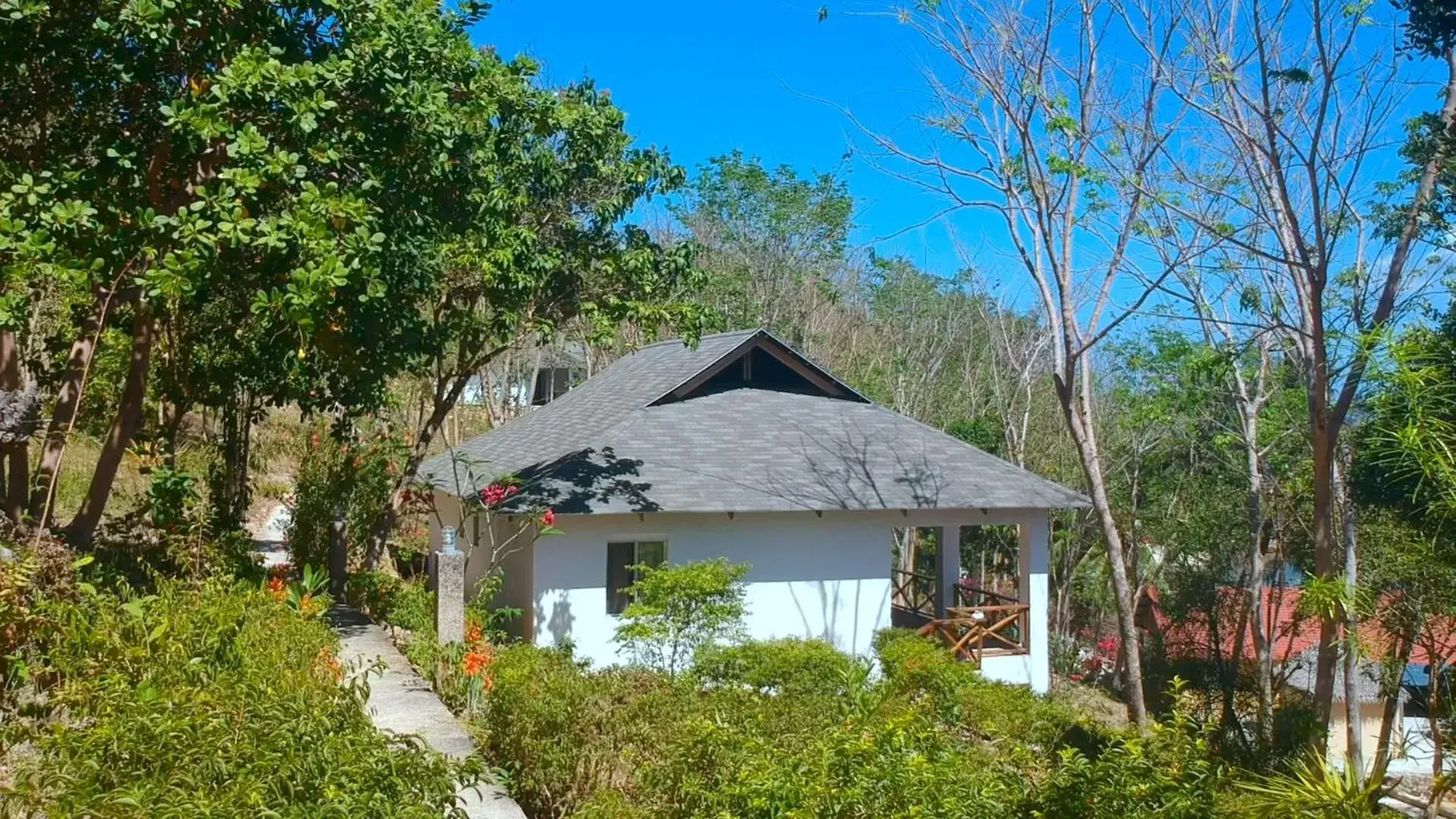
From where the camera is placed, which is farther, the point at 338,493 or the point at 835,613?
the point at 338,493

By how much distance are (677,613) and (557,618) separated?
7.41 ft

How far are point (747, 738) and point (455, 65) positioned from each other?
6.67 m

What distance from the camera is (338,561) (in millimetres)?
15516

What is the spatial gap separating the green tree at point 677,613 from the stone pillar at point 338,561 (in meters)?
4.40

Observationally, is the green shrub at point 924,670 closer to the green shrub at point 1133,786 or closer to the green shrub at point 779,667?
the green shrub at point 779,667

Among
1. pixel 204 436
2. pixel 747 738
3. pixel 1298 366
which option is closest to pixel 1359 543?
pixel 1298 366

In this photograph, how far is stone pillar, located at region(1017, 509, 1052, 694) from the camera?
678 inches

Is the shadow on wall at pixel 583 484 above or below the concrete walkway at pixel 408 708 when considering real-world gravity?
above

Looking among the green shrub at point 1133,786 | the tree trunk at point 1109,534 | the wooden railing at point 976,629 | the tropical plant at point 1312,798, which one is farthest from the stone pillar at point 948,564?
the green shrub at point 1133,786

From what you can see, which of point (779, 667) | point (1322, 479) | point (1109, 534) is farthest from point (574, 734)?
point (1109, 534)

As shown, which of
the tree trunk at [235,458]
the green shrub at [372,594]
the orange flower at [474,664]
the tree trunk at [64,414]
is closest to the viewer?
the tree trunk at [64,414]

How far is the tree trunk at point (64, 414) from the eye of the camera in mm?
8305

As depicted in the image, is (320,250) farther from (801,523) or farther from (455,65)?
(801,523)

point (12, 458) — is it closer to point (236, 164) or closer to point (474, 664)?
point (236, 164)
